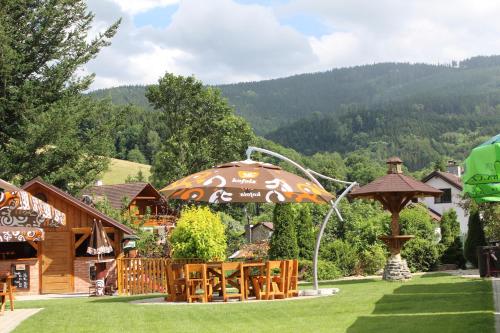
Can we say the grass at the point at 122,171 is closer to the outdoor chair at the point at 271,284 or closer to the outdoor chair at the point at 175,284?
the outdoor chair at the point at 175,284

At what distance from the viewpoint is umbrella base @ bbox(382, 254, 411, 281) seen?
67.3 ft

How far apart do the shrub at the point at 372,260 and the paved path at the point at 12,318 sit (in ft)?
45.6

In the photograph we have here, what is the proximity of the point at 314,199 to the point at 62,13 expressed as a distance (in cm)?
1879

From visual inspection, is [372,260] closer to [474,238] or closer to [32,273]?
[474,238]

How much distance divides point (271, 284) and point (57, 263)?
11880 millimetres

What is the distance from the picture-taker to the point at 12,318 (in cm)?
1286

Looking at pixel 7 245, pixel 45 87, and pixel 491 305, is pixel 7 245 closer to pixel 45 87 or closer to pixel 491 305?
pixel 45 87

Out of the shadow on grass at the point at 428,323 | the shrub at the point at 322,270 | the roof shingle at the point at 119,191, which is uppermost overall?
the roof shingle at the point at 119,191

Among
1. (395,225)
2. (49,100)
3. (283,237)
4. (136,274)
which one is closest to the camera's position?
(136,274)

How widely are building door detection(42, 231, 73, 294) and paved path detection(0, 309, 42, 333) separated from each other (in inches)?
385

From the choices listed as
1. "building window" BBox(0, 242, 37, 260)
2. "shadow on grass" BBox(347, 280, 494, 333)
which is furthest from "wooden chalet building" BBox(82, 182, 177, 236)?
"shadow on grass" BBox(347, 280, 494, 333)

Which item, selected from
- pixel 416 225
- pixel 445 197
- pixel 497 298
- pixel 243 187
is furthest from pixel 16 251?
pixel 445 197

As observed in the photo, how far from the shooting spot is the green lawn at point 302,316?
984 cm

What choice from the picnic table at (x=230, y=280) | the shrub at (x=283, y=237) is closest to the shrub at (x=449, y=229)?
the shrub at (x=283, y=237)
